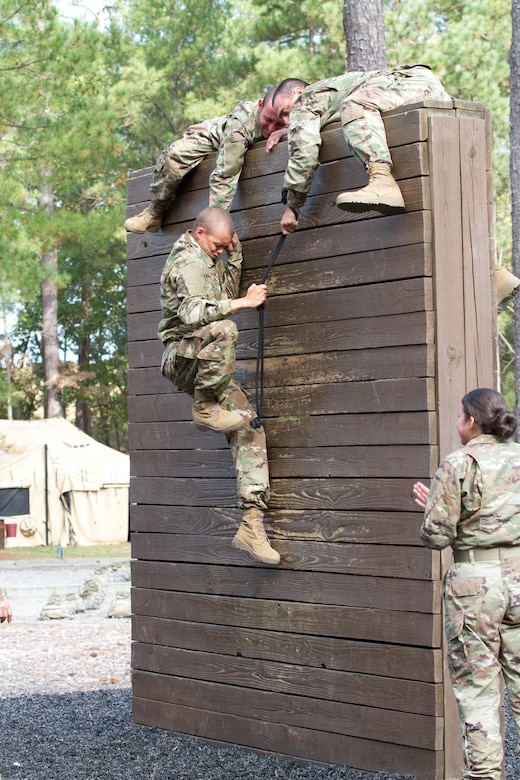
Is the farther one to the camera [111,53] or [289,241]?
[111,53]

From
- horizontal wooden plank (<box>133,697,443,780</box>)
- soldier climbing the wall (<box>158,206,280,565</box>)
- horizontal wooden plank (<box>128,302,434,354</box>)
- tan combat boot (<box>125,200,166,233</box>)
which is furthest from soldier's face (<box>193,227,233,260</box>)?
horizontal wooden plank (<box>133,697,443,780</box>)

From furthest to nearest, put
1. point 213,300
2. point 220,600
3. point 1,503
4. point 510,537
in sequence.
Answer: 1. point 1,503
2. point 220,600
3. point 213,300
4. point 510,537

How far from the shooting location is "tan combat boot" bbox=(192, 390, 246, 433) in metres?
5.74

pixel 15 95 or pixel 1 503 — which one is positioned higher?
pixel 15 95

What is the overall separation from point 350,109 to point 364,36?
21.3ft

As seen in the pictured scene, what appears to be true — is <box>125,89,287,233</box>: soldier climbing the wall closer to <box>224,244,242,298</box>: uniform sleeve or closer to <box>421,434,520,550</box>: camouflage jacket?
<box>224,244,242,298</box>: uniform sleeve

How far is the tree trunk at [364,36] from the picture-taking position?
1138 cm

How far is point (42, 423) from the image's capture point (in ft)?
91.2

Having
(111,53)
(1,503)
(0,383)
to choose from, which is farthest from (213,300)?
(111,53)

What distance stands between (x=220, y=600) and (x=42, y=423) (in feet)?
72.4

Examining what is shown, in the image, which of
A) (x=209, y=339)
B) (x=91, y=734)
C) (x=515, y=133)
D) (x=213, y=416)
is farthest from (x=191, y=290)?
(x=515, y=133)

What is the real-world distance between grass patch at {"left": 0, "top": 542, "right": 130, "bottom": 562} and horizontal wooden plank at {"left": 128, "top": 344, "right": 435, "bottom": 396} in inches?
690

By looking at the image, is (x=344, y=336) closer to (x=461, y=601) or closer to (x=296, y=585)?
(x=296, y=585)

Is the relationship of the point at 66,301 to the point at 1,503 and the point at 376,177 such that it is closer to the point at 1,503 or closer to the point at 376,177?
the point at 1,503
